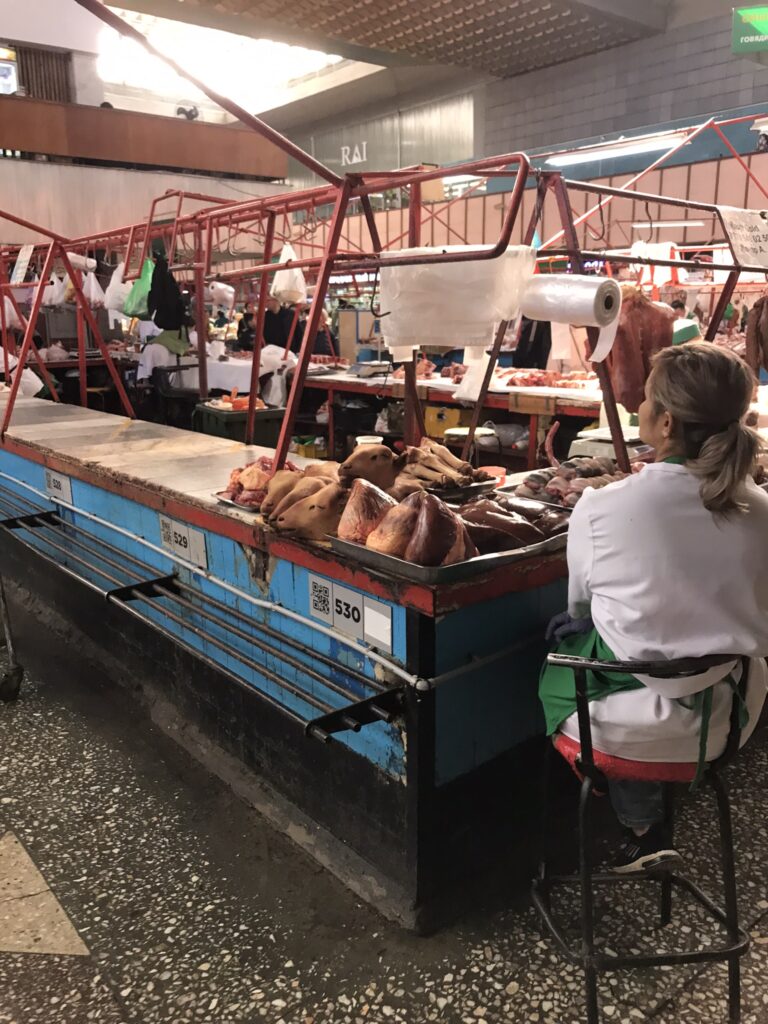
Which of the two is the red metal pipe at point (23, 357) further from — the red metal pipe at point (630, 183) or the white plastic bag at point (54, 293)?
the white plastic bag at point (54, 293)

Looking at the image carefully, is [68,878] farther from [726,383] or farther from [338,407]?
[338,407]

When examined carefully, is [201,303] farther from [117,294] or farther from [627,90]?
[627,90]

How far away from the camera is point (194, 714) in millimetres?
3445

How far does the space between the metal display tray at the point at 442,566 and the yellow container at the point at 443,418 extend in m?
5.04

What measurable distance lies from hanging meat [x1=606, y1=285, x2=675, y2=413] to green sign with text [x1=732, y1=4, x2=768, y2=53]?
8558 millimetres

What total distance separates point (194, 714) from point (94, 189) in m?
10.6

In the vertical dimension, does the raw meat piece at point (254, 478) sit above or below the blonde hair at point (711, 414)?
below

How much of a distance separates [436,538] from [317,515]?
513 millimetres

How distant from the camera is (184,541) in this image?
127 inches

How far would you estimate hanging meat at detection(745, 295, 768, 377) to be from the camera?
420cm

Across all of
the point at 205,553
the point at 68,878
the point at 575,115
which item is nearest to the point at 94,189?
the point at 575,115

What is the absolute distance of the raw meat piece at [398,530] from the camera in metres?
2.17

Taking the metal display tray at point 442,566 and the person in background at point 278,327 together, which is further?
the person in background at point 278,327

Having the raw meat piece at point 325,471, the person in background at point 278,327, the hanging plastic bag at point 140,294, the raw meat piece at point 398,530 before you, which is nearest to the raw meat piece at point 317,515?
the raw meat piece at point 325,471
